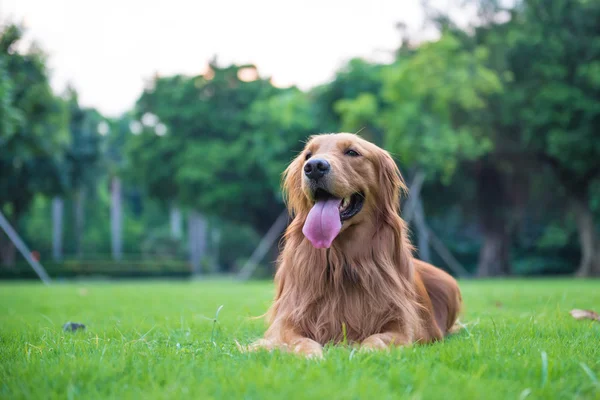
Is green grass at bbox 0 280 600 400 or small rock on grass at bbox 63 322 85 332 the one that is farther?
small rock on grass at bbox 63 322 85 332

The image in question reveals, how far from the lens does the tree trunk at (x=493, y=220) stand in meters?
31.5

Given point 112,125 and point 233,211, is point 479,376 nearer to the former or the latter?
point 233,211

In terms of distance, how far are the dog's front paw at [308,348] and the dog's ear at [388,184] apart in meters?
1.28

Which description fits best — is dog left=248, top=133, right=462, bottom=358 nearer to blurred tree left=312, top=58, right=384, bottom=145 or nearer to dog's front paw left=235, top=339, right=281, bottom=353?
dog's front paw left=235, top=339, right=281, bottom=353

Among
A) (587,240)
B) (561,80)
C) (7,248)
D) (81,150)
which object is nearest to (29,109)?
(81,150)

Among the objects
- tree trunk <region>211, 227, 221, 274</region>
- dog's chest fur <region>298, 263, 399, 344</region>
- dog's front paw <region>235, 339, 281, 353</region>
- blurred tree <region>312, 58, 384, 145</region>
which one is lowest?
tree trunk <region>211, 227, 221, 274</region>

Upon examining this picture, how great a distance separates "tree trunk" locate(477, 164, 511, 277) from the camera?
31.5 metres

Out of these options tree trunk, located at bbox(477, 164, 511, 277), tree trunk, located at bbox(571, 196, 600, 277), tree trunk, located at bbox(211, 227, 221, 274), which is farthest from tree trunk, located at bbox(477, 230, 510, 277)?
tree trunk, located at bbox(211, 227, 221, 274)

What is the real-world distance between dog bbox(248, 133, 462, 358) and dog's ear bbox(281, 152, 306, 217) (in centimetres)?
1

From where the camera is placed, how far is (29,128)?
1001 inches

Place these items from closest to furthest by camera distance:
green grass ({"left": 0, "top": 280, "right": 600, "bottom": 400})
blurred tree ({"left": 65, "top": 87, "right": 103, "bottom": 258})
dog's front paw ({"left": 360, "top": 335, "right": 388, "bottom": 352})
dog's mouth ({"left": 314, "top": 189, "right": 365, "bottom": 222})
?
1. green grass ({"left": 0, "top": 280, "right": 600, "bottom": 400})
2. dog's front paw ({"left": 360, "top": 335, "right": 388, "bottom": 352})
3. dog's mouth ({"left": 314, "top": 189, "right": 365, "bottom": 222})
4. blurred tree ({"left": 65, "top": 87, "right": 103, "bottom": 258})

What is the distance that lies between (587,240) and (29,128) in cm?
A: 2444

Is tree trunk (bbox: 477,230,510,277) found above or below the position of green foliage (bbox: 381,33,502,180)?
below

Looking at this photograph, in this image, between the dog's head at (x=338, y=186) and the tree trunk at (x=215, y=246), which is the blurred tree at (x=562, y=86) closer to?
the dog's head at (x=338, y=186)
